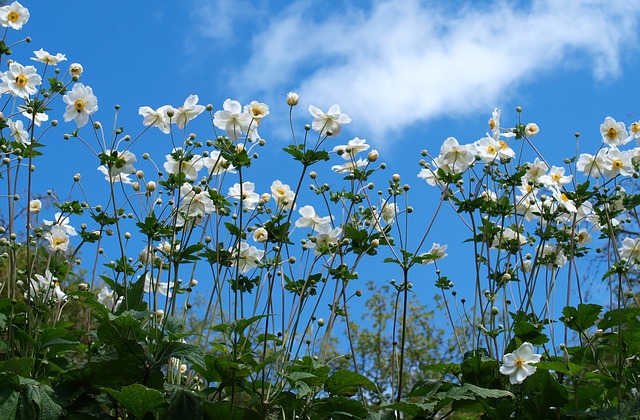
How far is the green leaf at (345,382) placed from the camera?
3.14 metres

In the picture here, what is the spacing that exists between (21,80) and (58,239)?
754 millimetres

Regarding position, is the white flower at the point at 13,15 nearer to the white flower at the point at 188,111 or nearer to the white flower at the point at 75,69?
the white flower at the point at 75,69

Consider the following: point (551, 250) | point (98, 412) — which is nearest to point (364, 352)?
point (551, 250)

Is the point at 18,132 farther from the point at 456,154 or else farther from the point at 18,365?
the point at 456,154

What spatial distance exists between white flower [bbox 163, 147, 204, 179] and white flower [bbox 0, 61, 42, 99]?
730mm

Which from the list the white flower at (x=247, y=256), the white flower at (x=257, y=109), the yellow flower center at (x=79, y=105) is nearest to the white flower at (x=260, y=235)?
the white flower at (x=247, y=256)

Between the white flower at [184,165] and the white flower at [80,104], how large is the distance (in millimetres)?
420

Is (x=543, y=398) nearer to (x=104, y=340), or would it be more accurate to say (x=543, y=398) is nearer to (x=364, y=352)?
(x=104, y=340)

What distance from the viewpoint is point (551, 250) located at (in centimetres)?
405

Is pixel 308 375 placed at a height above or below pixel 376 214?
below

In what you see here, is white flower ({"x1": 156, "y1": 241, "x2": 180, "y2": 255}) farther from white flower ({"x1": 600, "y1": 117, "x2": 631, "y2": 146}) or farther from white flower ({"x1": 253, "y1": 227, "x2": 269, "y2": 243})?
white flower ({"x1": 600, "y1": 117, "x2": 631, "y2": 146})

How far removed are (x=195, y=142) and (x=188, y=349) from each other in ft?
3.11

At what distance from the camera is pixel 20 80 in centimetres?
374

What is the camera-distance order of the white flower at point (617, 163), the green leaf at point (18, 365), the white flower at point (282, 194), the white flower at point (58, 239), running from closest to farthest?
1. the green leaf at point (18, 365)
2. the white flower at point (282, 194)
3. the white flower at point (58, 239)
4. the white flower at point (617, 163)
